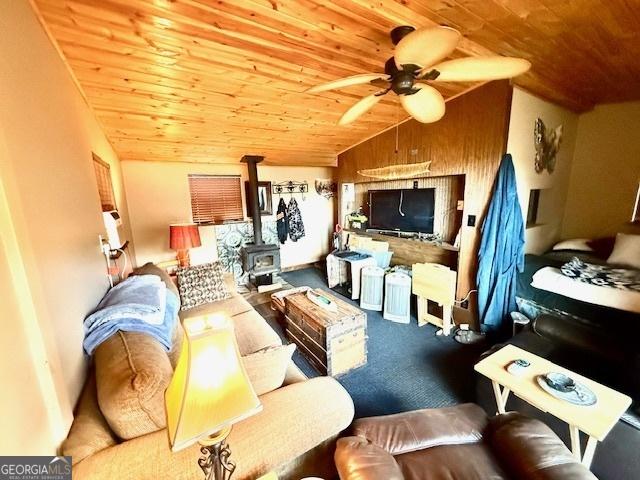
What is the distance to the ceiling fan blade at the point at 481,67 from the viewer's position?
128 cm

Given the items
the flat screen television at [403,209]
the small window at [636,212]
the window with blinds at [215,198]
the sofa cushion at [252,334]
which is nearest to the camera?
the sofa cushion at [252,334]

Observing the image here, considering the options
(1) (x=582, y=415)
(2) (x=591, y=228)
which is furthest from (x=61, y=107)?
(2) (x=591, y=228)

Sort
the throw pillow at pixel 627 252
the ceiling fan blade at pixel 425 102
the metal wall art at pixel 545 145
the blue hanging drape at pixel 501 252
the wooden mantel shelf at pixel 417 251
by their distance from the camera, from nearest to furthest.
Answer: the ceiling fan blade at pixel 425 102
the blue hanging drape at pixel 501 252
the throw pillow at pixel 627 252
the metal wall art at pixel 545 145
the wooden mantel shelf at pixel 417 251

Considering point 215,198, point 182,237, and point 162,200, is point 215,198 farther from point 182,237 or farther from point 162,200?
point 182,237

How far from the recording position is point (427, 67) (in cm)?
138

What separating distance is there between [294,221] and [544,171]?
3.63 meters

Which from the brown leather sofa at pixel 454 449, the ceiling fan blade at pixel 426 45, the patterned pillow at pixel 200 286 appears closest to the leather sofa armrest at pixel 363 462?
the brown leather sofa at pixel 454 449

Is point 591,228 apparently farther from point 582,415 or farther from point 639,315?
point 582,415

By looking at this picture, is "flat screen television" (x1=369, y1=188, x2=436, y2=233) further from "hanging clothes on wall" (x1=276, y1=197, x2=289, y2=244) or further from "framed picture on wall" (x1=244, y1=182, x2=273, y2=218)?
"framed picture on wall" (x1=244, y1=182, x2=273, y2=218)

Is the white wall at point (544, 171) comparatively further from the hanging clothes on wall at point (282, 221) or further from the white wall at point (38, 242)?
the hanging clothes on wall at point (282, 221)

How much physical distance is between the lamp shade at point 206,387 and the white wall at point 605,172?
4454 millimetres

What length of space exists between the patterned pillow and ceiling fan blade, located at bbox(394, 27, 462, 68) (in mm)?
2433

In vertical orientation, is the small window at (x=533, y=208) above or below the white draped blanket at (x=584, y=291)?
above

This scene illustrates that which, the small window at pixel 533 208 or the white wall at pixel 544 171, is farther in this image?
the small window at pixel 533 208
